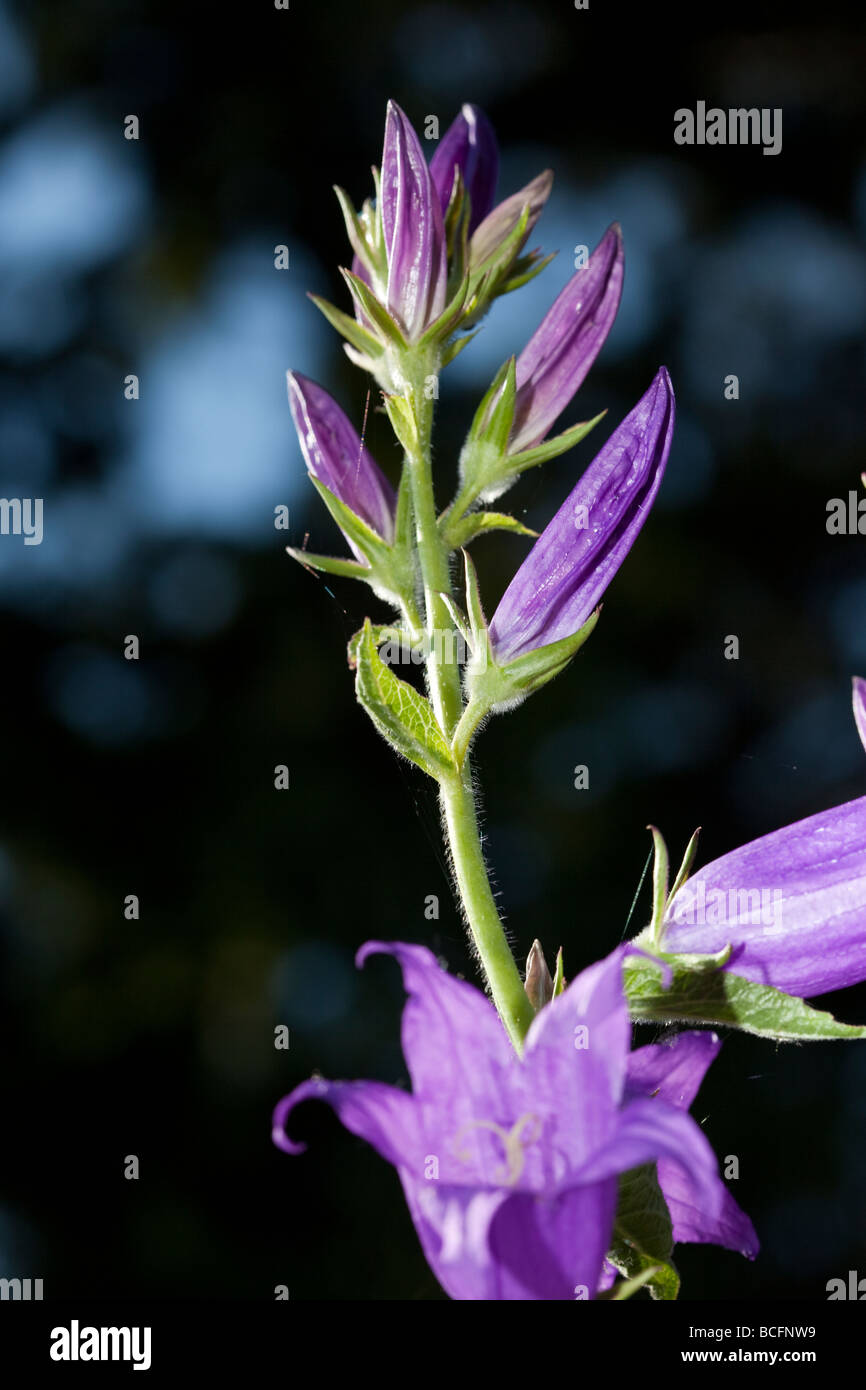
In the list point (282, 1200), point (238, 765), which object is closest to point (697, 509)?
point (238, 765)

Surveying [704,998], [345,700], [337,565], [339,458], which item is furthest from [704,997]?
[345,700]

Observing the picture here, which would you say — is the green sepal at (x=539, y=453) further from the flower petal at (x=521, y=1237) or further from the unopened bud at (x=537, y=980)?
the flower petal at (x=521, y=1237)

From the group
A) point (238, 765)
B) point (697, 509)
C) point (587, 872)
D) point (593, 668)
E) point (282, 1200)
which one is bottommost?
point (282, 1200)

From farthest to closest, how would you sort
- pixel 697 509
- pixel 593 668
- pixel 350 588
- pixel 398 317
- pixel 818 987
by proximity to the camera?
pixel 697 509
pixel 593 668
pixel 350 588
pixel 398 317
pixel 818 987

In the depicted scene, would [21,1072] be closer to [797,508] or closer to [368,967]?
A: [368,967]

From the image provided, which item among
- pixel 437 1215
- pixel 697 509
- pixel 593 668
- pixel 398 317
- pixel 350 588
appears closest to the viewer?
pixel 437 1215

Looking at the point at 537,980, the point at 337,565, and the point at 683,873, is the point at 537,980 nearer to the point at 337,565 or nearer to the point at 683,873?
the point at 683,873
